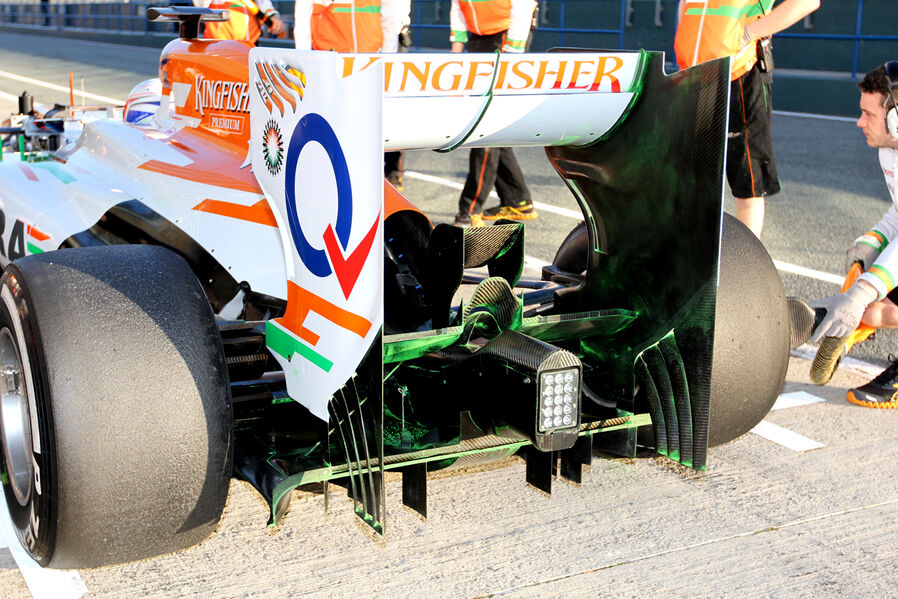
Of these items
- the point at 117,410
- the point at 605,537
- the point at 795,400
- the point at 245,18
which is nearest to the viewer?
the point at 117,410

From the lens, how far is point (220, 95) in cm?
410

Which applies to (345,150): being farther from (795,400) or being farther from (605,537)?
(795,400)

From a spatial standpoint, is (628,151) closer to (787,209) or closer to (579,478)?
(579,478)

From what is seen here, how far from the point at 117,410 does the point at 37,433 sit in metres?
0.25

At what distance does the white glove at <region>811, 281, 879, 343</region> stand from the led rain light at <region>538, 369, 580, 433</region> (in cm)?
129

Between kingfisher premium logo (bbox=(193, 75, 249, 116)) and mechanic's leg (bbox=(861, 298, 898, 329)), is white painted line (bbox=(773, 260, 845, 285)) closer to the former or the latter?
mechanic's leg (bbox=(861, 298, 898, 329))

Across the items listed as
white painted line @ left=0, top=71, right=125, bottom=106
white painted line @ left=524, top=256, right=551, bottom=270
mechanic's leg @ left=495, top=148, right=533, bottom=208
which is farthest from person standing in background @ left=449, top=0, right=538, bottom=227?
white painted line @ left=0, top=71, right=125, bottom=106

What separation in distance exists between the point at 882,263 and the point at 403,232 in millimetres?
1741

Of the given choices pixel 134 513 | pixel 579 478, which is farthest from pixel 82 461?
pixel 579 478

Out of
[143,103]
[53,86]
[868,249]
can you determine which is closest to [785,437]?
[868,249]

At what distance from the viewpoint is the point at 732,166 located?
5.66 meters

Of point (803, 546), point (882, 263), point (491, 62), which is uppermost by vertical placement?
point (491, 62)

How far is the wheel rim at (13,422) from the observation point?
10.2 ft

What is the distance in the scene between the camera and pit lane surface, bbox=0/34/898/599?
9.62 ft
